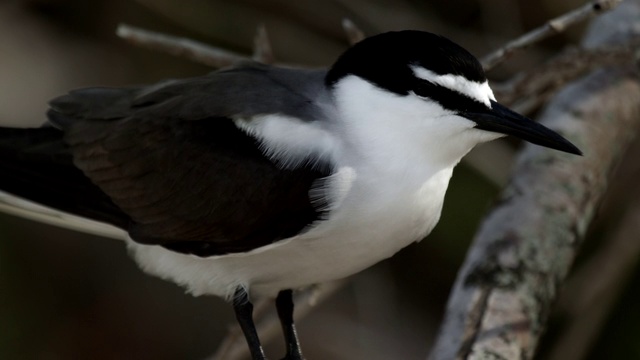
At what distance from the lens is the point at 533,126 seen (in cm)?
A: 284

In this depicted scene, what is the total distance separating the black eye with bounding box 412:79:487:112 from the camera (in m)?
2.82

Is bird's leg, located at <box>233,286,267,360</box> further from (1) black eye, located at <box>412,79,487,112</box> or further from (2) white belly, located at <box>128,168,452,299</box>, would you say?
(1) black eye, located at <box>412,79,487,112</box>

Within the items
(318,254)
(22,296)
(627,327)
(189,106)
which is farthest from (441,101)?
(22,296)

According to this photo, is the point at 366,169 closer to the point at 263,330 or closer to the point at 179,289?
the point at 263,330

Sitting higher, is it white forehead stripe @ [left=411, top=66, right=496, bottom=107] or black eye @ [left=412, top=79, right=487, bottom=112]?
white forehead stripe @ [left=411, top=66, right=496, bottom=107]

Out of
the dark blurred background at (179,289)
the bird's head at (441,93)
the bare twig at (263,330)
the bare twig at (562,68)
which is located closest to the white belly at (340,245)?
the bird's head at (441,93)

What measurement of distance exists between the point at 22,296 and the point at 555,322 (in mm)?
2548

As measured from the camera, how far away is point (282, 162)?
2.94 meters

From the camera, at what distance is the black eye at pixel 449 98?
2818 millimetres

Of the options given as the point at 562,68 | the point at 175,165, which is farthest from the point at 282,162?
the point at 562,68

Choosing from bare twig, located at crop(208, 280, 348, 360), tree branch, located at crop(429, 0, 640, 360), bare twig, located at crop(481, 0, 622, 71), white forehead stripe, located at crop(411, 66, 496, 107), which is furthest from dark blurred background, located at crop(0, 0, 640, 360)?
white forehead stripe, located at crop(411, 66, 496, 107)

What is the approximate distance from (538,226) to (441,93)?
73cm

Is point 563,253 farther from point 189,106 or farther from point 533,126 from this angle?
point 189,106

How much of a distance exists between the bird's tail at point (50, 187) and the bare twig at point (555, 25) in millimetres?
1226
